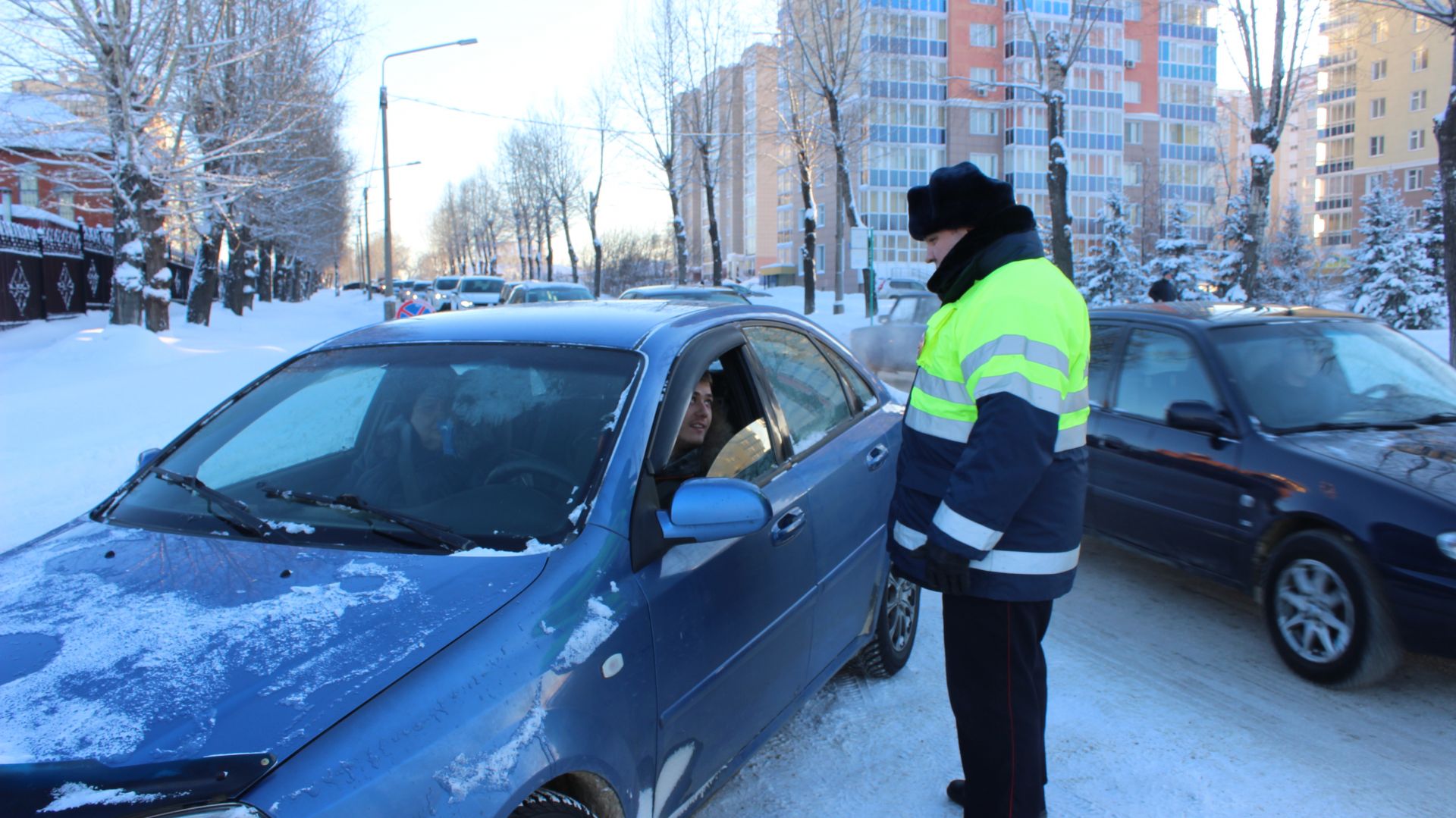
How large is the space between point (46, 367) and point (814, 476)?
15.0 metres

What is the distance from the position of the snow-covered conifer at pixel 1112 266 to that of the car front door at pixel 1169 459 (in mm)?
33291

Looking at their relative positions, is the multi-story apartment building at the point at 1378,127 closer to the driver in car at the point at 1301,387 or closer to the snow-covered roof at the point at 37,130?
the snow-covered roof at the point at 37,130

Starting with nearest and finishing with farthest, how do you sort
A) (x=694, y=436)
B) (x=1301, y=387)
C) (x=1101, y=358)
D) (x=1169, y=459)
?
(x=694, y=436) → (x=1301, y=387) → (x=1169, y=459) → (x=1101, y=358)

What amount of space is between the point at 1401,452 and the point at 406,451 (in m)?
4.04

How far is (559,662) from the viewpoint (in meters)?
1.93

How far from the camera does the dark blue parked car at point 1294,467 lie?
3664 millimetres

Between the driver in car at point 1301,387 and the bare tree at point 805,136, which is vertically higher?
the bare tree at point 805,136

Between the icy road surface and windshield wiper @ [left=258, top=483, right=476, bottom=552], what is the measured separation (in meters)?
1.35

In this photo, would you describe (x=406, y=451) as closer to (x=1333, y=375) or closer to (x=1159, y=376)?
(x=1159, y=376)

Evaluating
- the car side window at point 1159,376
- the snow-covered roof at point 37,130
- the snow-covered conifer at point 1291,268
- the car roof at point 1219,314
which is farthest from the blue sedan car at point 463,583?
the snow-covered conifer at point 1291,268

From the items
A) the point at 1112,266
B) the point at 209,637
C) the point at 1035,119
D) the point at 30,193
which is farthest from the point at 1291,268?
the point at 30,193

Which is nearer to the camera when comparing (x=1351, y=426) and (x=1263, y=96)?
(x=1351, y=426)

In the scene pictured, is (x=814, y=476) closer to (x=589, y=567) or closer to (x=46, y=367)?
(x=589, y=567)

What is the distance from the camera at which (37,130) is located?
15484 millimetres
